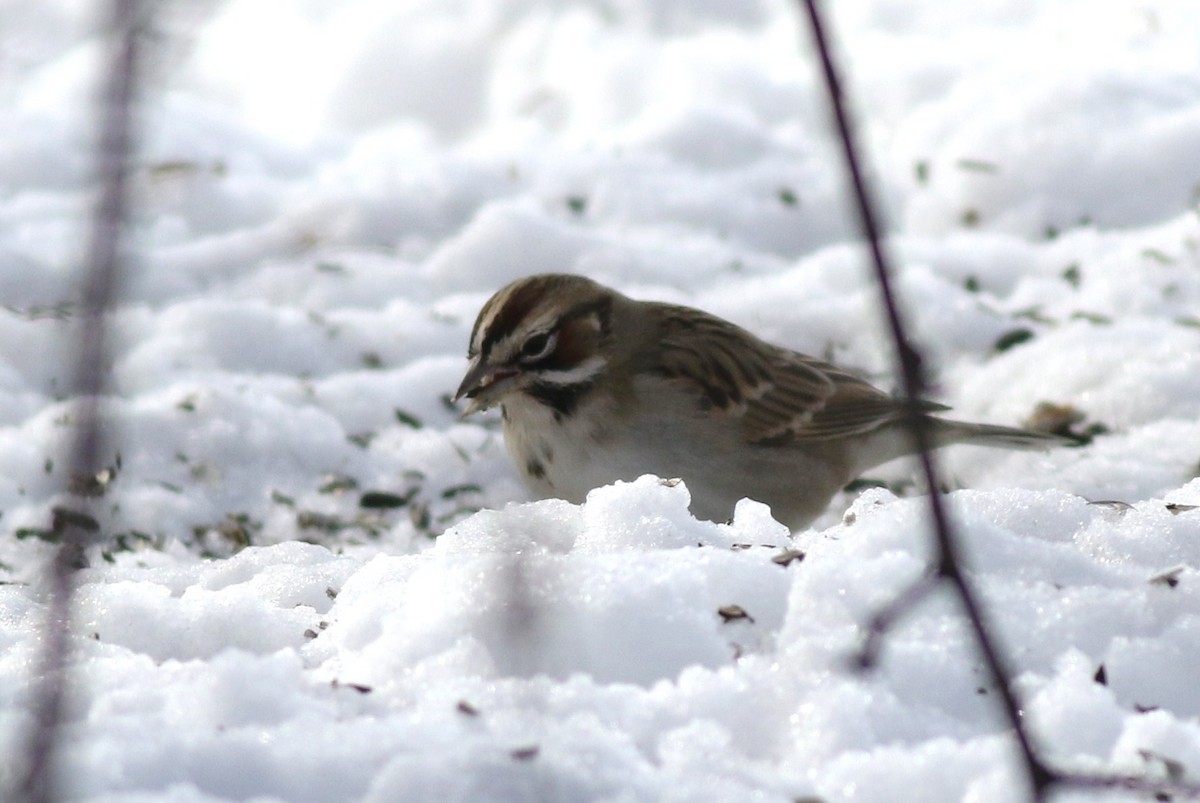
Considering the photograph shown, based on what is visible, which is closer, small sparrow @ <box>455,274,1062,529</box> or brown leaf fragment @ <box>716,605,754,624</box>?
brown leaf fragment @ <box>716,605,754,624</box>

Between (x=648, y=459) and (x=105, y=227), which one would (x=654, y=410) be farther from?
(x=105, y=227)

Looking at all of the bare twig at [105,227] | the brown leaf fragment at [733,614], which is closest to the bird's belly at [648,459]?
the brown leaf fragment at [733,614]

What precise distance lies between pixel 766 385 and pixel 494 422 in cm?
131

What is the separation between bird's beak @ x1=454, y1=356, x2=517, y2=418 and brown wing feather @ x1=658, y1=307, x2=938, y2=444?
0.49 meters

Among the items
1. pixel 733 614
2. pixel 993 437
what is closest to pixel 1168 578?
pixel 733 614

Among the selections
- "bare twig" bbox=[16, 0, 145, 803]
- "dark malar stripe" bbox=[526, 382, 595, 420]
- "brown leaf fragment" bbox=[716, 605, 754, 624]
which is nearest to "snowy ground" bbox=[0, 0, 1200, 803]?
"brown leaf fragment" bbox=[716, 605, 754, 624]

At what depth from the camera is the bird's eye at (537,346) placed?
4.36m

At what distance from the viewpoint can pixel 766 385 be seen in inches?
189

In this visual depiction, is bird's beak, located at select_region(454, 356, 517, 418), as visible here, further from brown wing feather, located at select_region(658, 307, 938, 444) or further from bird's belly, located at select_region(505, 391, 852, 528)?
brown wing feather, located at select_region(658, 307, 938, 444)

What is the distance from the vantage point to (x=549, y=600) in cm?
269

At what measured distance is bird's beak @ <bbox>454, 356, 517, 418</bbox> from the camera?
430 cm

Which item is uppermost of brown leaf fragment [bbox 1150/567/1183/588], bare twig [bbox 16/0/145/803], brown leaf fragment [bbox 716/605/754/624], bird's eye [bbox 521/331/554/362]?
bare twig [bbox 16/0/145/803]

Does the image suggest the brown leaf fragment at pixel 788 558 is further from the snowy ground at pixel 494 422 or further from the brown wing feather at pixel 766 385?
the brown wing feather at pixel 766 385

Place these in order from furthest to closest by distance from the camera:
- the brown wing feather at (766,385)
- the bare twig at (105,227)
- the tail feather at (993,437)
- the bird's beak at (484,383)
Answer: the tail feather at (993,437) → the brown wing feather at (766,385) → the bird's beak at (484,383) → the bare twig at (105,227)
